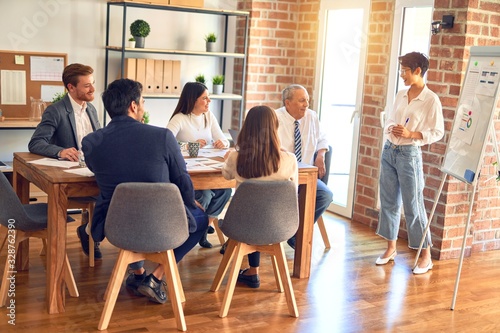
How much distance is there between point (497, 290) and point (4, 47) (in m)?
4.13

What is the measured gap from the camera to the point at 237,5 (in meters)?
6.58

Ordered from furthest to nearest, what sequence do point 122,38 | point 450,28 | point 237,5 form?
point 237,5 → point 122,38 → point 450,28

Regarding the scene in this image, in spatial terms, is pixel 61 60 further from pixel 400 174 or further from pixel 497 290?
pixel 497 290

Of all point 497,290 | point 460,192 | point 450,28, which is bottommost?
point 497,290

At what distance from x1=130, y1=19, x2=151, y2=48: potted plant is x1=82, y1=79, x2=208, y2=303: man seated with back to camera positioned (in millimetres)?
2447

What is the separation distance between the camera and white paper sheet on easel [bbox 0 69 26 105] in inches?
222

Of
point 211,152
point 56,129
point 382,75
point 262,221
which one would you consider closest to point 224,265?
point 262,221

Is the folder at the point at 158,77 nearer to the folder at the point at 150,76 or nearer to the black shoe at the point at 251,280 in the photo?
the folder at the point at 150,76

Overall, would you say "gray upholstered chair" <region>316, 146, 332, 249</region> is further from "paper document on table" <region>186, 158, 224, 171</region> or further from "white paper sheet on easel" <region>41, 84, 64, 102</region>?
"white paper sheet on easel" <region>41, 84, 64, 102</region>

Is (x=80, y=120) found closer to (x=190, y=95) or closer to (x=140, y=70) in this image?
(x=190, y=95)

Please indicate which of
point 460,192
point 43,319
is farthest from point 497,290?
point 43,319

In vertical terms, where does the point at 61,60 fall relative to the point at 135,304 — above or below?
above

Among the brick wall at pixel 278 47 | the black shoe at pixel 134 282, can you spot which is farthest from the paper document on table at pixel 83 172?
the brick wall at pixel 278 47

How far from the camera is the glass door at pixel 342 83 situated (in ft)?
19.7
